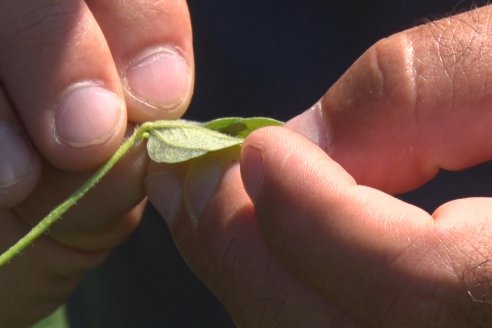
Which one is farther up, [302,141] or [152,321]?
[302,141]

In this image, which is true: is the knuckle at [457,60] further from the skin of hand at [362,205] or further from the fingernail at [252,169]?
the fingernail at [252,169]

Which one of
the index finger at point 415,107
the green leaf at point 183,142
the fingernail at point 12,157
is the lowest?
the fingernail at point 12,157

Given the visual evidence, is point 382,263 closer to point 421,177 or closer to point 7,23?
point 421,177

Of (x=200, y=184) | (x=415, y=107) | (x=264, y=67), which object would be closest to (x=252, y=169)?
(x=200, y=184)

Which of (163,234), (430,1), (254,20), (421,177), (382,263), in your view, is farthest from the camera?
(163,234)

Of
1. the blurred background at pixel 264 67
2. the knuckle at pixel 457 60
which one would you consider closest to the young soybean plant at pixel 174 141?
the knuckle at pixel 457 60

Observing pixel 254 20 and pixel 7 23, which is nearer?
pixel 7 23

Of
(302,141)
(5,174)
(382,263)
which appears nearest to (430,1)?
(302,141)
